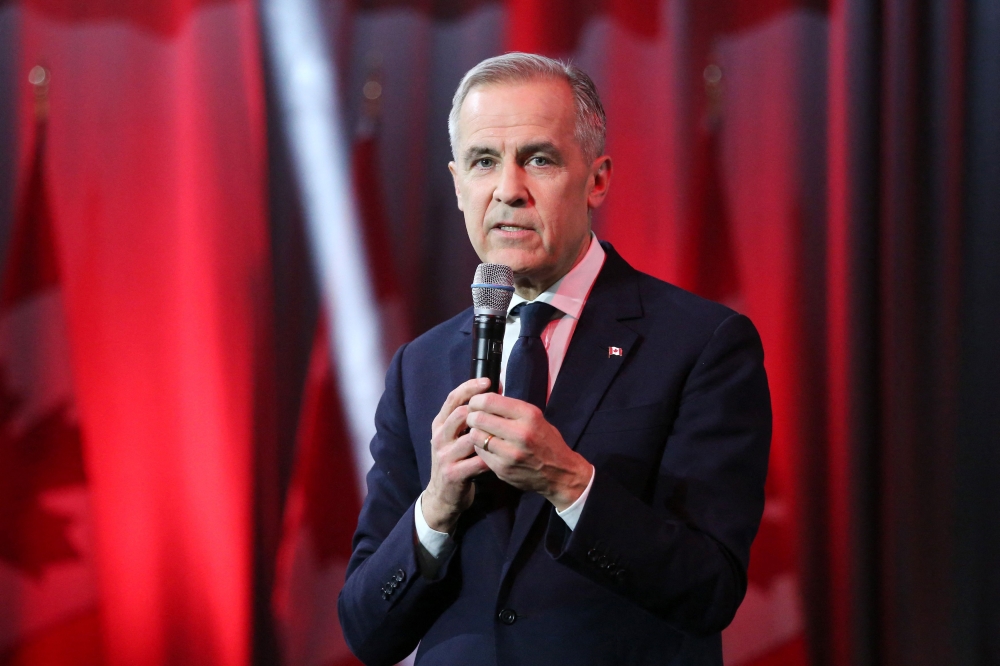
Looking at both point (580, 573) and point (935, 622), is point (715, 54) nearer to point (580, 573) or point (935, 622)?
point (935, 622)

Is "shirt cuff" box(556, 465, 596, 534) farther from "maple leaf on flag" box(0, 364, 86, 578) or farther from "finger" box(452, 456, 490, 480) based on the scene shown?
"maple leaf on flag" box(0, 364, 86, 578)

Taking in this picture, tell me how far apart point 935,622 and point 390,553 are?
1.93 meters

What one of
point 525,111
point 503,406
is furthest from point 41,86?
point 503,406

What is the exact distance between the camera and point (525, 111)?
143 centimetres

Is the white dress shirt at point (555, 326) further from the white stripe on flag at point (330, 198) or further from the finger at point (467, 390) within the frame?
the white stripe on flag at point (330, 198)

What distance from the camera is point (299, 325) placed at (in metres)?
2.89

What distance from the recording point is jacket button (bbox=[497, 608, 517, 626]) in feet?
4.23

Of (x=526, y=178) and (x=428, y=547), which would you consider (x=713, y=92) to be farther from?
(x=428, y=547)

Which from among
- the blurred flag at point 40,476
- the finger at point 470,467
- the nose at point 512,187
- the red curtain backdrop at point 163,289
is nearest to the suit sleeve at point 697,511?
the finger at point 470,467

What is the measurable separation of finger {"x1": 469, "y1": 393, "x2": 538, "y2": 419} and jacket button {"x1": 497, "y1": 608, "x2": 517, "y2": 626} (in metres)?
0.35

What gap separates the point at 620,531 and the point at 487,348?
30cm

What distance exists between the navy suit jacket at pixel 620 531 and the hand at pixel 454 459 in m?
0.11

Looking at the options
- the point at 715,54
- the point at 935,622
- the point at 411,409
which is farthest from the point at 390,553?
the point at 715,54

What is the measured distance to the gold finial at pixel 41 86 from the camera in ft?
9.50
